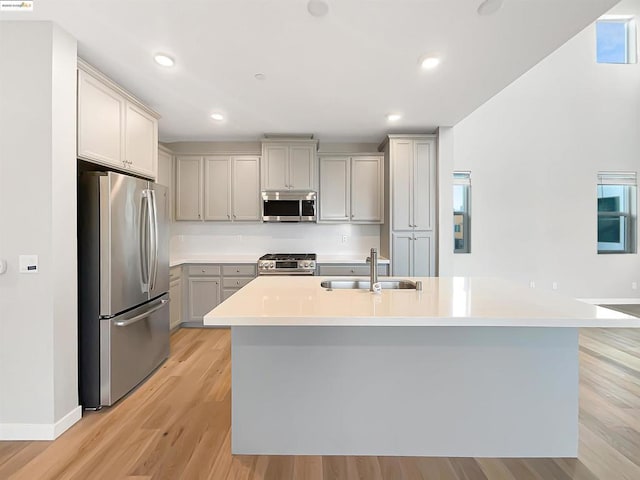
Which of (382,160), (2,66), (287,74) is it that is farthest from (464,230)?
(2,66)

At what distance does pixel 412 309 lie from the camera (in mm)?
1676

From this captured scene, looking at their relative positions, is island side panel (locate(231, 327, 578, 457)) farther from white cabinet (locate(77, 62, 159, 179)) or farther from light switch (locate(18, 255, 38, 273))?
white cabinet (locate(77, 62, 159, 179))

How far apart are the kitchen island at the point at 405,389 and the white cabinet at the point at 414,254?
2.35 meters

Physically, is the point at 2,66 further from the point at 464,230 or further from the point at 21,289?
the point at 464,230

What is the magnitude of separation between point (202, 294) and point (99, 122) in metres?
2.47

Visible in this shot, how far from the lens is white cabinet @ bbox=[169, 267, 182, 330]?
411 centimetres

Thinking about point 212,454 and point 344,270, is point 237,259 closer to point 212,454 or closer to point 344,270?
point 344,270

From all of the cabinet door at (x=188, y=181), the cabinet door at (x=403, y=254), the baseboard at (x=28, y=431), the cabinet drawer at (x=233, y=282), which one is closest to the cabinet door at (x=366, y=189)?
the cabinet door at (x=403, y=254)

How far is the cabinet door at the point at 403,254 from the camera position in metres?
4.26

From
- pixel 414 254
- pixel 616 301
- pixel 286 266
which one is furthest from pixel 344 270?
pixel 616 301

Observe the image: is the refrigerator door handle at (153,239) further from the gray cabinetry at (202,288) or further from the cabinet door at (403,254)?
the cabinet door at (403,254)

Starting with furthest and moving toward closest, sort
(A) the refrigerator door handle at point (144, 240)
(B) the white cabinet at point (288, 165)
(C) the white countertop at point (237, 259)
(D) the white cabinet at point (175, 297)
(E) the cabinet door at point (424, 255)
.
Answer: (B) the white cabinet at point (288, 165)
(C) the white countertop at point (237, 259)
(E) the cabinet door at point (424, 255)
(D) the white cabinet at point (175, 297)
(A) the refrigerator door handle at point (144, 240)

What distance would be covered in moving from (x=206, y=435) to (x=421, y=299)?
1628 millimetres

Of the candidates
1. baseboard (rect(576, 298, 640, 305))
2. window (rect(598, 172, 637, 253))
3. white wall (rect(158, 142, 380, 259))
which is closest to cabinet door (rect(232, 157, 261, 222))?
white wall (rect(158, 142, 380, 259))
